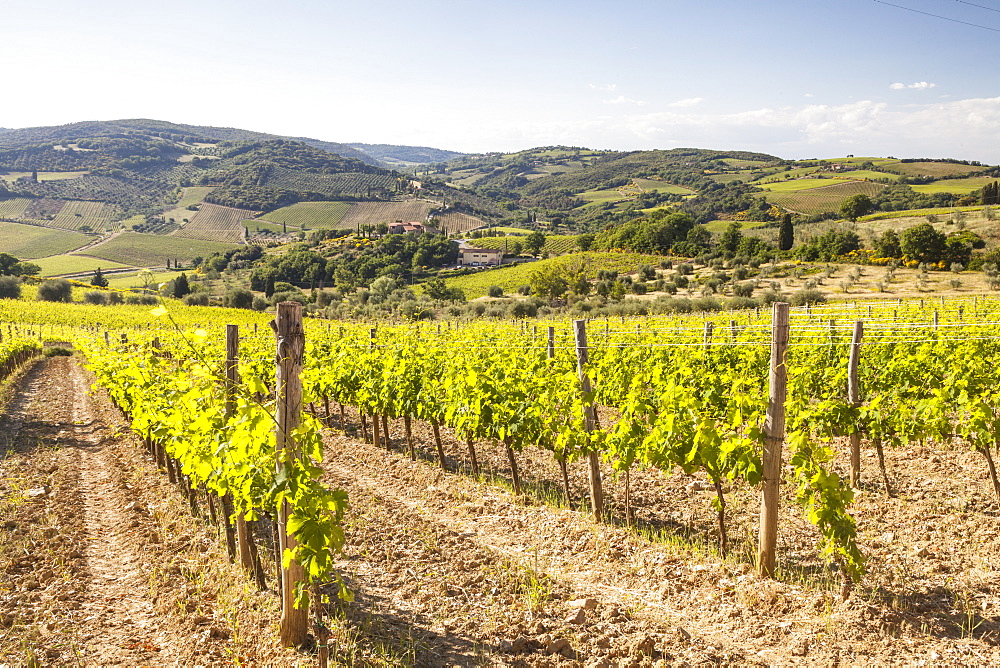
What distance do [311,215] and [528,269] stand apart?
94.6m

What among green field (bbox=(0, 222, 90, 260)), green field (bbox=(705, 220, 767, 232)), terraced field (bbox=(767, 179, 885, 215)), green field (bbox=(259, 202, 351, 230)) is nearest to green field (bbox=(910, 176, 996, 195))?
terraced field (bbox=(767, 179, 885, 215))

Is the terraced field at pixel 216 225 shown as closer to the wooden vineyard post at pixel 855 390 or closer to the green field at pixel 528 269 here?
the green field at pixel 528 269

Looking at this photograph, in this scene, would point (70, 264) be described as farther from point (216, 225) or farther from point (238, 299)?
point (238, 299)

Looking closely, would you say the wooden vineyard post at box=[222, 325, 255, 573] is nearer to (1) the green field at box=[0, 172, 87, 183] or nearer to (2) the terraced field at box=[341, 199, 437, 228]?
(2) the terraced field at box=[341, 199, 437, 228]

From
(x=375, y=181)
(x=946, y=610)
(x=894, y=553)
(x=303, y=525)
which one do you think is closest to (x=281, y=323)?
(x=303, y=525)

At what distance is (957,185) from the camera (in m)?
97.0

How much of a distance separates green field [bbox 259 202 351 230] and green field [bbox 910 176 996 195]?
11468cm

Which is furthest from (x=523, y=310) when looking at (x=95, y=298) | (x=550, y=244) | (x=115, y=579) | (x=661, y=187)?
(x=661, y=187)

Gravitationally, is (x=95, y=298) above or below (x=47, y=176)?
below

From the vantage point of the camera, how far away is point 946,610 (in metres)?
5.04

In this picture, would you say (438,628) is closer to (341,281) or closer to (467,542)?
(467,542)

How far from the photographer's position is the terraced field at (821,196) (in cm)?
9731

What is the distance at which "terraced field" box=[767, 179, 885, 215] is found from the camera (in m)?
97.3

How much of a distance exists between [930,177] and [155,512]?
133m
